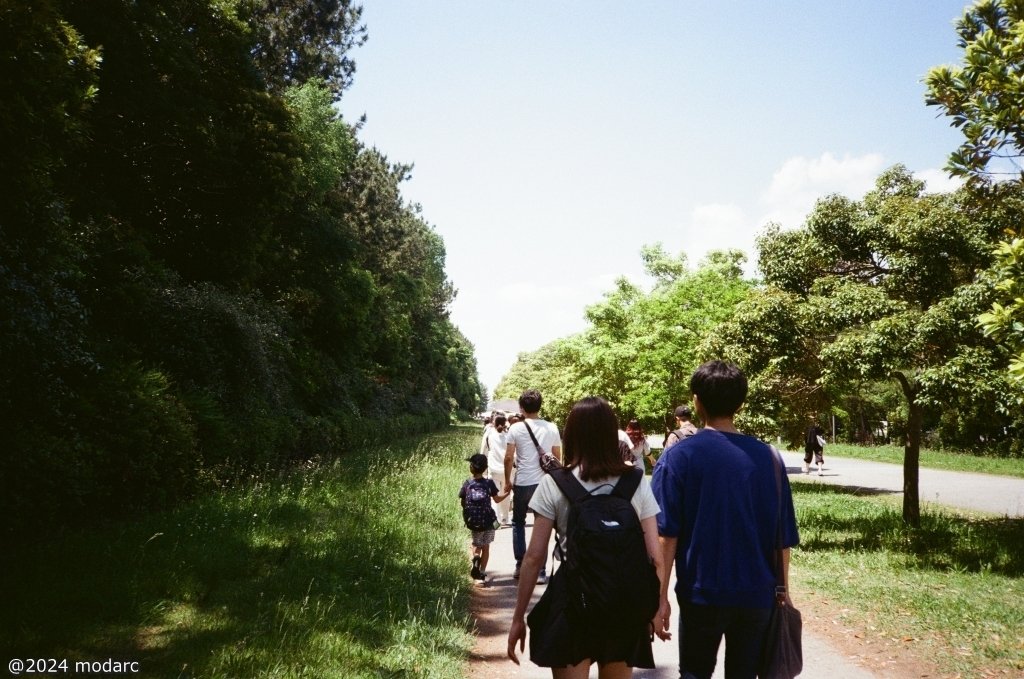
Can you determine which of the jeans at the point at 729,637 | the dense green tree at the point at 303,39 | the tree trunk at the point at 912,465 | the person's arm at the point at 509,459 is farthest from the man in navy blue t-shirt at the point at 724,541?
the dense green tree at the point at 303,39

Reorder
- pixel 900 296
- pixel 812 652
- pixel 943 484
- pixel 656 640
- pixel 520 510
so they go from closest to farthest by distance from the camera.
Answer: pixel 812 652 → pixel 656 640 → pixel 520 510 → pixel 900 296 → pixel 943 484

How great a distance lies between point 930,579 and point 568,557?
7.49 meters

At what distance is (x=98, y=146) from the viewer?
13.8 meters

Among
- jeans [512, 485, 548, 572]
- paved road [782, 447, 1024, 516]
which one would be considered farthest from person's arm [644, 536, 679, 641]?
paved road [782, 447, 1024, 516]

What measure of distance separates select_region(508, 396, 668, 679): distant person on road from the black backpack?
47 mm

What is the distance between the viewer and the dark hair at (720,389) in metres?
2.92

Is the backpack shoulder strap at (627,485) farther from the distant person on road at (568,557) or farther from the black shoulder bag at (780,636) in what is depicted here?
the black shoulder bag at (780,636)

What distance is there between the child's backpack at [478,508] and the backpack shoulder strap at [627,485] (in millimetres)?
4727

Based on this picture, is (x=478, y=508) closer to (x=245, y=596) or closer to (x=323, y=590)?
(x=323, y=590)

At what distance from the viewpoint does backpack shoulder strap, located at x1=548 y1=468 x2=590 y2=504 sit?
111 inches

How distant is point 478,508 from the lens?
7.32m

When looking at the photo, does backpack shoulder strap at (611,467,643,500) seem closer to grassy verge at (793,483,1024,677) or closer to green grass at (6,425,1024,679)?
green grass at (6,425,1024,679)

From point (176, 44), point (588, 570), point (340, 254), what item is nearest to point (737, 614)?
point (588, 570)

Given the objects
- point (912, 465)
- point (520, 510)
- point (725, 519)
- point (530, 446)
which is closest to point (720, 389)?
point (725, 519)
